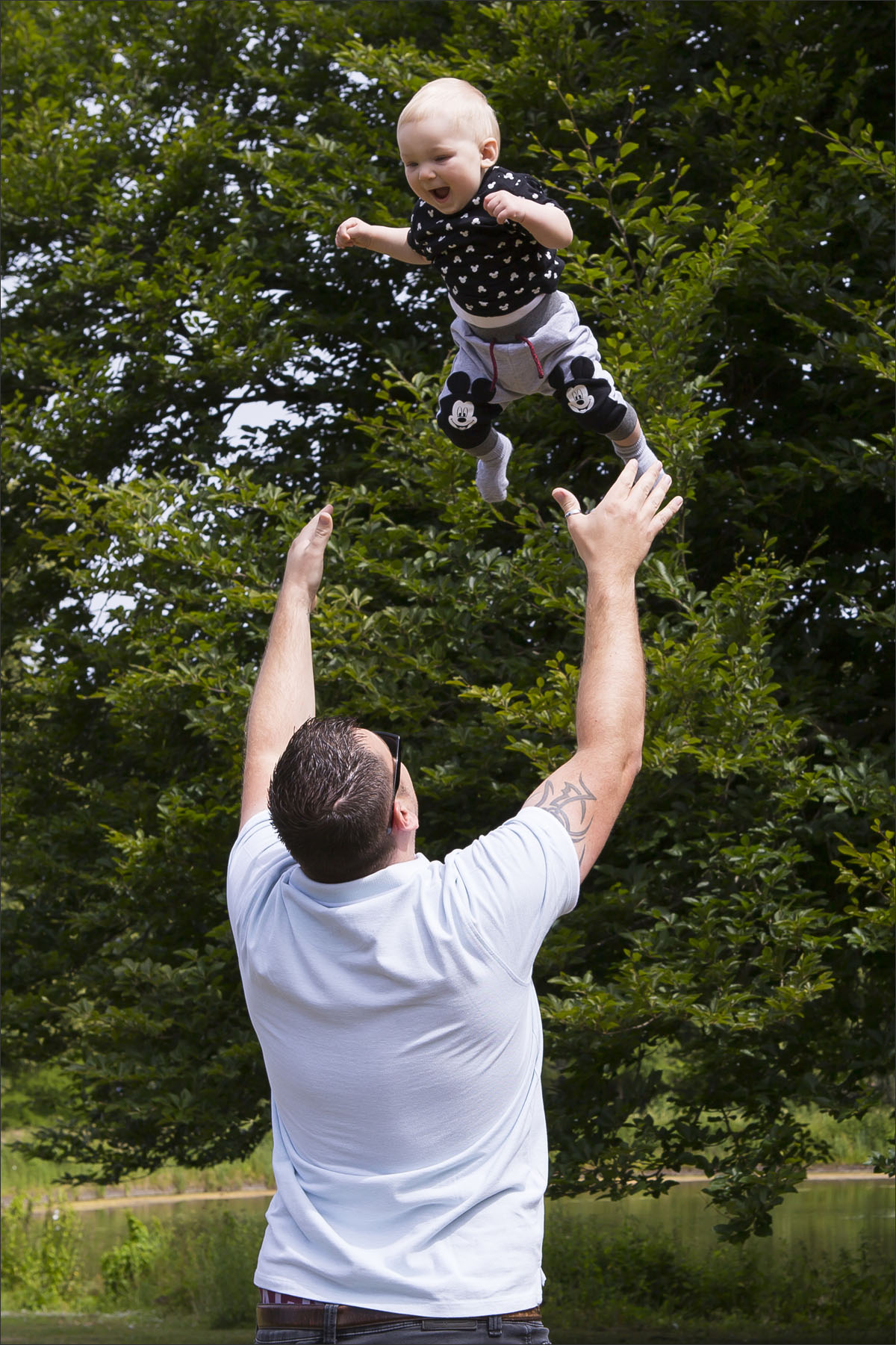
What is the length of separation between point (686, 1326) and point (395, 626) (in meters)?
6.50

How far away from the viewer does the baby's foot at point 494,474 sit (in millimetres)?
3516

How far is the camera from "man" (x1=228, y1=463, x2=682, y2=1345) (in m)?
1.87

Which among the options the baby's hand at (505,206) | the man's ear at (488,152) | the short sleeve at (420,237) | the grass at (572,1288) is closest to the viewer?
the baby's hand at (505,206)

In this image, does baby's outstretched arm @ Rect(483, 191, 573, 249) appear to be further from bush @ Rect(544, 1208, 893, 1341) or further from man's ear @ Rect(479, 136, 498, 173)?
bush @ Rect(544, 1208, 893, 1341)

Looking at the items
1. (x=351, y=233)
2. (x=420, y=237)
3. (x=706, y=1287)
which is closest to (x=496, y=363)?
(x=420, y=237)

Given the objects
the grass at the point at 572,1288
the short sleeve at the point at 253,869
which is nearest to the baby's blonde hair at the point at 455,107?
the short sleeve at the point at 253,869

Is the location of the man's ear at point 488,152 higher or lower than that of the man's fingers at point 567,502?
higher

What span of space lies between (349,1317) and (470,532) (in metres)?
4.37

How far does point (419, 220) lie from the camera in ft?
Answer: 10.00

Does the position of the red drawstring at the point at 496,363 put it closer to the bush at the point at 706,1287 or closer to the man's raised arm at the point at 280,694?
the man's raised arm at the point at 280,694

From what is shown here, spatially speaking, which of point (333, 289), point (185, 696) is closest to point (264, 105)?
point (333, 289)

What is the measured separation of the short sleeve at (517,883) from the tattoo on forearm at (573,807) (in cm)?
2

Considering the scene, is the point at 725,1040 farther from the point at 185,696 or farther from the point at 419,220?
the point at 419,220

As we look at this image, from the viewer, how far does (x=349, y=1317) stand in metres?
1.86
